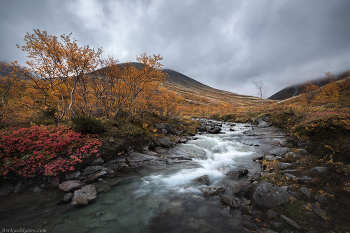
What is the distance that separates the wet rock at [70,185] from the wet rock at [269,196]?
9.40 metres

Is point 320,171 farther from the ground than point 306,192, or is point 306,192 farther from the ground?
point 320,171

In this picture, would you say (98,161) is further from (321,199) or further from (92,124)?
(321,199)

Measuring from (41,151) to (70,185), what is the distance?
3279 mm

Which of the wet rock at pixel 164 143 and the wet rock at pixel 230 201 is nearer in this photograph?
the wet rock at pixel 230 201

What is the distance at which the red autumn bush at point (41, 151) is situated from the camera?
7324 mm

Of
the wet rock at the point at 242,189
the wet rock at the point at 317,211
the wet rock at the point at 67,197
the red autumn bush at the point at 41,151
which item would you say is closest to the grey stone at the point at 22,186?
the red autumn bush at the point at 41,151

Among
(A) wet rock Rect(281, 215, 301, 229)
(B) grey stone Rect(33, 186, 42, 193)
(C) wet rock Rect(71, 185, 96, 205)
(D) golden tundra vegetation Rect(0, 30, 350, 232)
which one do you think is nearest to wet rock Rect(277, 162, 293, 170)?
(D) golden tundra vegetation Rect(0, 30, 350, 232)

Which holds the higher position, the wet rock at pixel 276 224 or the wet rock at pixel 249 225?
the wet rock at pixel 276 224

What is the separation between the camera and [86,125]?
10.7 metres

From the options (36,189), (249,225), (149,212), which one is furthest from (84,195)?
(249,225)

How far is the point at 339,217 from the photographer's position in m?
4.08

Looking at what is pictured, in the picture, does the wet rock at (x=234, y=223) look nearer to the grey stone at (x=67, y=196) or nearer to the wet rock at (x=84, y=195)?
the wet rock at (x=84, y=195)

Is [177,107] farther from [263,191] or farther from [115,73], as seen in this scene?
[263,191]

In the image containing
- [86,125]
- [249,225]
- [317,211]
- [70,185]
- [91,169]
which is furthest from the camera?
[86,125]
